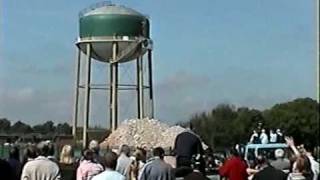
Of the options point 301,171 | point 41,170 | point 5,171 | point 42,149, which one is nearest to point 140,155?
point 42,149

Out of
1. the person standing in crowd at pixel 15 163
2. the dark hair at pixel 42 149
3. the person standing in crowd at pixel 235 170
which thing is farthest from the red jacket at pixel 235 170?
the dark hair at pixel 42 149

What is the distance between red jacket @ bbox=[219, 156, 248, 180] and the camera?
17734mm

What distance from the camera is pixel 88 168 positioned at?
1492cm

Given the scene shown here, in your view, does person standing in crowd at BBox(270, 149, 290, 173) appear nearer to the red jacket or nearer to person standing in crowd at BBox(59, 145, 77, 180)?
the red jacket

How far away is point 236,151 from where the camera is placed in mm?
18484

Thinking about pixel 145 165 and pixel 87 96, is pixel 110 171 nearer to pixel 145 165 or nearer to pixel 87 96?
pixel 145 165

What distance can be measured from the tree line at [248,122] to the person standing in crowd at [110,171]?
7175cm

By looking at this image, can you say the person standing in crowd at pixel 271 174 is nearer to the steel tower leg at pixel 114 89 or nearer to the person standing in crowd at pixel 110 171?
the person standing in crowd at pixel 110 171

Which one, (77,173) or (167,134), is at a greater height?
(167,134)

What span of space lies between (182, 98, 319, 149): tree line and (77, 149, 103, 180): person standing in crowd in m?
68.2

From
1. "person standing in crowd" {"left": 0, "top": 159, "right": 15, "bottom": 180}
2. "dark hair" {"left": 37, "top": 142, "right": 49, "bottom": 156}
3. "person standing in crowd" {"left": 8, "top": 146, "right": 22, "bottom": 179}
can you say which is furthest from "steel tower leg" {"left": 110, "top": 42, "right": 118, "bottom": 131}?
"person standing in crowd" {"left": 0, "top": 159, "right": 15, "bottom": 180}

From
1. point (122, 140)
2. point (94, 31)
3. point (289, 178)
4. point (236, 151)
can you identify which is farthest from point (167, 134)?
point (289, 178)

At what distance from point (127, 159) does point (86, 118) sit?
2126 inches

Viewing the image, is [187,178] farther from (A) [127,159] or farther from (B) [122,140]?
(B) [122,140]
